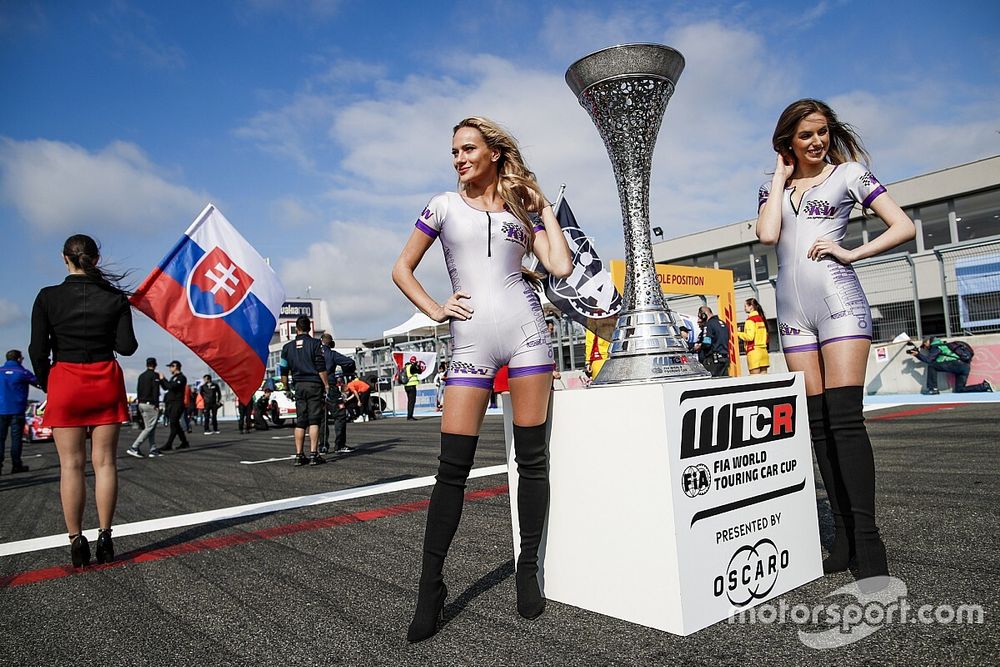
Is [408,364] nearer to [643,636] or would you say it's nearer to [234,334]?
[234,334]

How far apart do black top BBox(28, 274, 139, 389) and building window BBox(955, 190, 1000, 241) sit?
30034 mm

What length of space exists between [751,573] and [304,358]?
6773 millimetres

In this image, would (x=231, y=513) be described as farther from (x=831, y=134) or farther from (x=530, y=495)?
(x=831, y=134)

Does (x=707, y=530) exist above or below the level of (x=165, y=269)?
below

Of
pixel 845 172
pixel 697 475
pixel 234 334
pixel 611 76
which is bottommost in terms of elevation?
pixel 697 475

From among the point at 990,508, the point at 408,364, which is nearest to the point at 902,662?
the point at 990,508

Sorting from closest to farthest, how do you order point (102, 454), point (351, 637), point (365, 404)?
1. point (351, 637)
2. point (102, 454)
3. point (365, 404)

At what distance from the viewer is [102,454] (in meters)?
3.68

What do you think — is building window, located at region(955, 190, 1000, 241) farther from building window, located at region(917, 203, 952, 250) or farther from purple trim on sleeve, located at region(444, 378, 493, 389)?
purple trim on sleeve, located at region(444, 378, 493, 389)

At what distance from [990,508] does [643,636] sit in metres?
2.52

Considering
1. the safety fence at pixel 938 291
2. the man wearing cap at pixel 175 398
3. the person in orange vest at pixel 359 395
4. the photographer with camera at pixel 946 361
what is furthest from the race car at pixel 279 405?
the photographer with camera at pixel 946 361

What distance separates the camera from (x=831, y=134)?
266 centimetres

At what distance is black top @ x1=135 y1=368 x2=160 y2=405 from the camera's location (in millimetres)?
12172

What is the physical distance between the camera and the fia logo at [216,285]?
4.34 m
